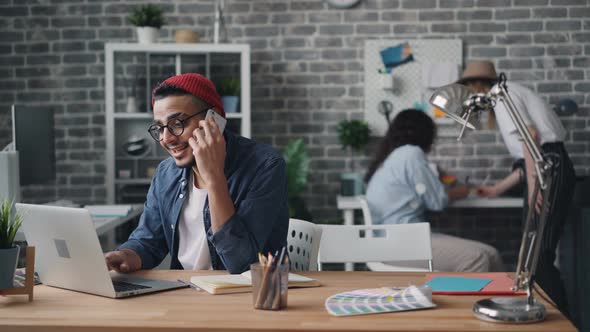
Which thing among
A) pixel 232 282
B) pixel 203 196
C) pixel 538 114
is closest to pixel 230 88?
pixel 538 114

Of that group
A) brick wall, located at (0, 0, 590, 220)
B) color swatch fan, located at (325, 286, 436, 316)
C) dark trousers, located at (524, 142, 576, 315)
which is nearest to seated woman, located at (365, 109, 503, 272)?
dark trousers, located at (524, 142, 576, 315)

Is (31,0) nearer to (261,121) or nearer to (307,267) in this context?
(261,121)

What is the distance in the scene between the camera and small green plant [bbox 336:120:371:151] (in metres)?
4.71

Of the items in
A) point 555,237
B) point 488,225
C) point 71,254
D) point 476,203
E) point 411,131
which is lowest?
point 488,225

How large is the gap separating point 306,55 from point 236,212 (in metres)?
A: 2.98

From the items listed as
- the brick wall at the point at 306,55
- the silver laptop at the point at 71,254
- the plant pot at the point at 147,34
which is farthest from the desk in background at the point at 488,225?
the silver laptop at the point at 71,254

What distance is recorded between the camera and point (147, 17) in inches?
177

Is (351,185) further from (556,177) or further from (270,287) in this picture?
(270,287)

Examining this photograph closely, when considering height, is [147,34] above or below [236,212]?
above

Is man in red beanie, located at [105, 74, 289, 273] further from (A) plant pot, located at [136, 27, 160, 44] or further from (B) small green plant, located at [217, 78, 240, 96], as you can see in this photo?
(A) plant pot, located at [136, 27, 160, 44]

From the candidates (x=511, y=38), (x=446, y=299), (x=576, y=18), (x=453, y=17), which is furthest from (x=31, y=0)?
(x=446, y=299)

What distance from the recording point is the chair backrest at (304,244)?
227 centimetres

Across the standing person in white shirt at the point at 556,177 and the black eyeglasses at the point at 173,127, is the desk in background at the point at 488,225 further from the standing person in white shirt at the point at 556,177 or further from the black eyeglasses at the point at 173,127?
the black eyeglasses at the point at 173,127

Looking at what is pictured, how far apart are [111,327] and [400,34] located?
377 centimetres
